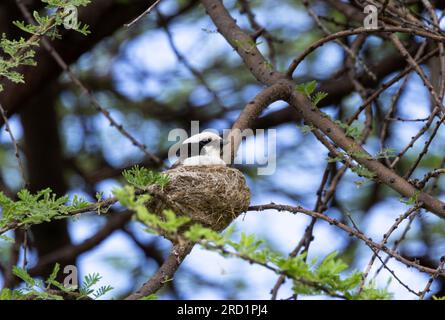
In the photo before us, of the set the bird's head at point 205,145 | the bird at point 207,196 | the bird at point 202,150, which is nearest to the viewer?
the bird at point 207,196

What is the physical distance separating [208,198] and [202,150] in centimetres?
98

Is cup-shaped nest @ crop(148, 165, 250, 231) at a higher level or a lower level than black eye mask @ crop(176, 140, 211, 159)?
lower

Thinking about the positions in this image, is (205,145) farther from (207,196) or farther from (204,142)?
(207,196)

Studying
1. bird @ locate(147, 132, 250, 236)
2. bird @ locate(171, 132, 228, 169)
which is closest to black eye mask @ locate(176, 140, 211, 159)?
bird @ locate(171, 132, 228, 169)

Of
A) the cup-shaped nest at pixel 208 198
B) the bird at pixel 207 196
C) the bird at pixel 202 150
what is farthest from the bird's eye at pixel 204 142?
the cup-shaped nest at pixel 208 198

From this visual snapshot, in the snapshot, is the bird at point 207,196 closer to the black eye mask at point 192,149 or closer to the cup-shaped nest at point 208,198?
the cup-shaped nest at point 208,198

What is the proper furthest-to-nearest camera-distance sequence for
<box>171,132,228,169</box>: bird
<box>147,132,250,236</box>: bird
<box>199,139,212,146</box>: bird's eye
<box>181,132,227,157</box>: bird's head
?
<box>199,139,212,146</box>: bird's eye → <box>181,132,227,157</box>: bird's head → <box>171,132,228,169</box>: bird → <box>147,132,250,236</box>: bird

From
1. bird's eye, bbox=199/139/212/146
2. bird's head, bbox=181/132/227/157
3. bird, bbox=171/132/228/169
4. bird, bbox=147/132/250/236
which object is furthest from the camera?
bird's eye, bbox=199/139/212/146

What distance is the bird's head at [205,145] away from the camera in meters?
4.22

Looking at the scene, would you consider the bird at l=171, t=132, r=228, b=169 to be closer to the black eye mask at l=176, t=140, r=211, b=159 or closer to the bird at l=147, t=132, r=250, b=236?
the black eye mask at l=176, t=140, r=211, b=159

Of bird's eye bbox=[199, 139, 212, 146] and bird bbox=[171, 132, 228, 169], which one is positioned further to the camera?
bird's eye bbox=[199, 139, 212, 146]

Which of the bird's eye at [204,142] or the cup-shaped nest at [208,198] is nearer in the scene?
the cup-shaped nest at [208,198]

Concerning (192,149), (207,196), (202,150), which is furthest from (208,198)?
(192,149)

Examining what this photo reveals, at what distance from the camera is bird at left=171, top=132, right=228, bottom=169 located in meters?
4.00
